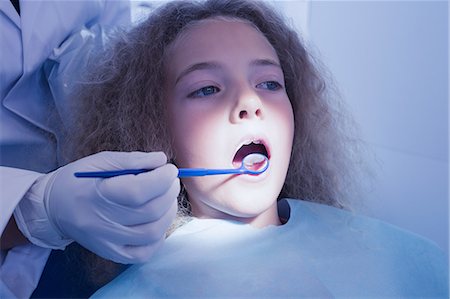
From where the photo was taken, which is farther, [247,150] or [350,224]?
[350,224]

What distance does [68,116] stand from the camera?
1.23 m

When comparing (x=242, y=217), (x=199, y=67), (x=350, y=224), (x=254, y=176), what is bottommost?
(x=350, y=224)

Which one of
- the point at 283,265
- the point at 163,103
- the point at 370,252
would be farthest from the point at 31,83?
the point at 370,252

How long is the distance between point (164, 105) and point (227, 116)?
201 mm

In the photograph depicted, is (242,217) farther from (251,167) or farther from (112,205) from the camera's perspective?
(112,205)

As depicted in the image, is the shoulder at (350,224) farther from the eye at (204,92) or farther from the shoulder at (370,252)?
the eye at (204,92)

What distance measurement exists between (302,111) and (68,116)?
0.68 m

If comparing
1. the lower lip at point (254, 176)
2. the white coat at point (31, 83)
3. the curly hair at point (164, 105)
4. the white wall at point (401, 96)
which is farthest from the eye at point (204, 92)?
the white wall at point (401, 96)

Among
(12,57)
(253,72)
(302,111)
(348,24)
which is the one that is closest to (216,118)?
(253,72)

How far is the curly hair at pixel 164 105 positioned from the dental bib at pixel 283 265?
169mm

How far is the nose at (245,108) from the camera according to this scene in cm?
92

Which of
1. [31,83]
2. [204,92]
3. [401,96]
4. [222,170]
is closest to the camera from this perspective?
[222,170]

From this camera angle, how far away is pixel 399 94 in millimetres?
1587

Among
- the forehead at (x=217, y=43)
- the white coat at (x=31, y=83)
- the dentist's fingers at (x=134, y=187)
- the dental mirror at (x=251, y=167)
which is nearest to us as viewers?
the dentist's fingers at (x=134, y=187)
